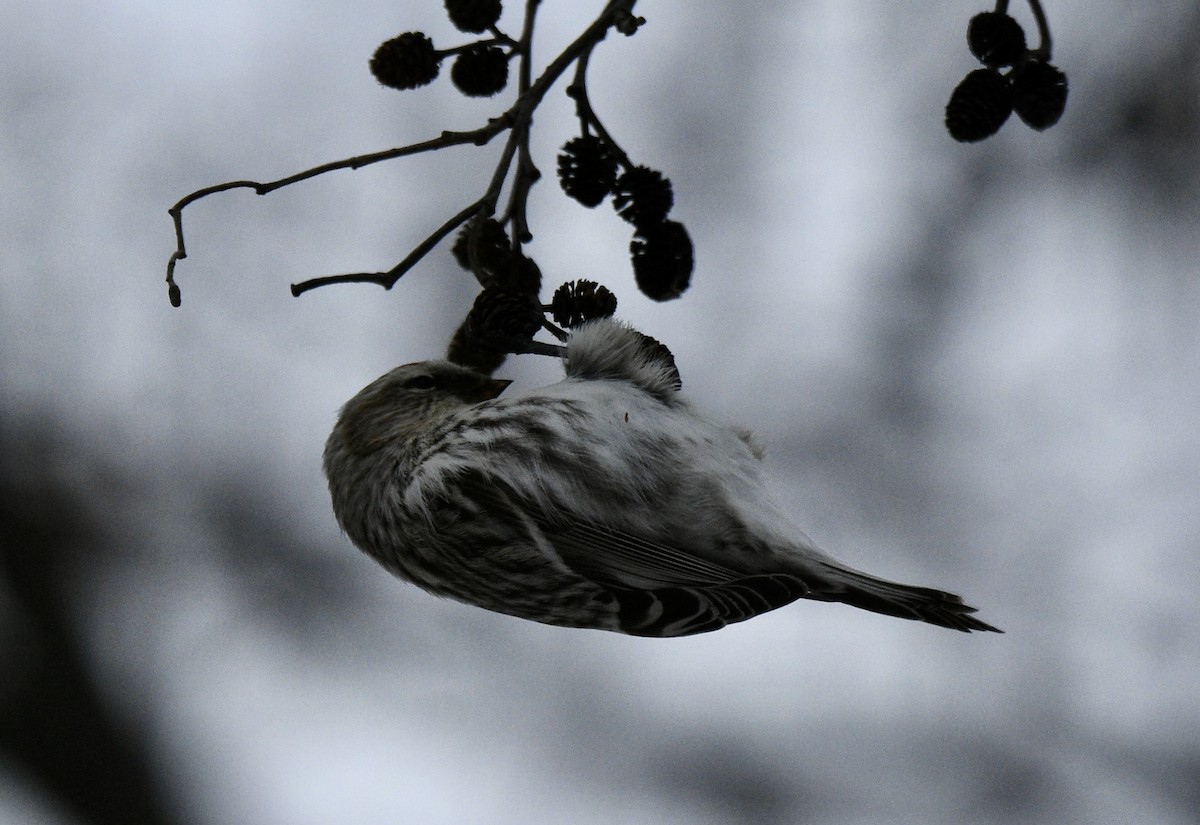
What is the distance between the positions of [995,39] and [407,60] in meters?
0.86

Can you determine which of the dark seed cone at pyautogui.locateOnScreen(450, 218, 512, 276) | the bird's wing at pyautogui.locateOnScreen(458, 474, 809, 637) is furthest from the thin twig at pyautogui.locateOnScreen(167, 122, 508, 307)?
the bird's wing at pyautogui.locateOnScreen(458, 474, 809, 637)

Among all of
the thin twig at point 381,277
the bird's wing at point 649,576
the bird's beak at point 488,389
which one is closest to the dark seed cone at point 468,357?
the bird's beak at point 488,389

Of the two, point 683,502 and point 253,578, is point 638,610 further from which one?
point 253,578

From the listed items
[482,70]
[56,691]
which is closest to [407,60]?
[482,70]

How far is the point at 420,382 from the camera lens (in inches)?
95.0

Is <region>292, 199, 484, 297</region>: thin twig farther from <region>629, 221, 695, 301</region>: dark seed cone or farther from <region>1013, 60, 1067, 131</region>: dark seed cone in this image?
<region>1013, 60, 1067, 131</region>: dark seed cone

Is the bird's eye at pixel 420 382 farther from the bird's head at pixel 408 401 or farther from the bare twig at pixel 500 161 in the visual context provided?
the bare twig at pixel 500 161

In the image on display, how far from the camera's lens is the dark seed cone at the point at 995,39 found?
189cm

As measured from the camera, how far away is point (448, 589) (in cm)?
224

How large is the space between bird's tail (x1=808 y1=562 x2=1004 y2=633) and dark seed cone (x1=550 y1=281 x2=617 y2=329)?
1.70 feet

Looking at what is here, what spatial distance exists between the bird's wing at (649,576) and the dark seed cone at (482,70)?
62 cm

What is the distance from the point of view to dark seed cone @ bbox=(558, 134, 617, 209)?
1.99 m

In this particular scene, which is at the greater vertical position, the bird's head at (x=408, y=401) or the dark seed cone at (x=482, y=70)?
the dark seed cone at (x=482, y=70)

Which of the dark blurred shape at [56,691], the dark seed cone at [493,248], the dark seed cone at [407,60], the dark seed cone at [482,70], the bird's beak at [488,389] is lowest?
the dark blurred shape at [56,691]
